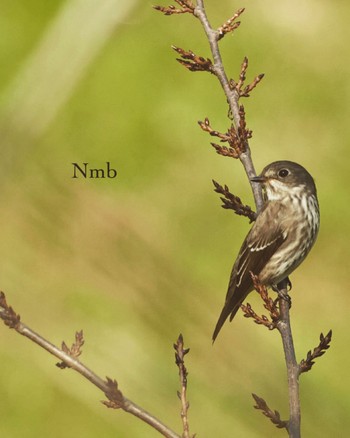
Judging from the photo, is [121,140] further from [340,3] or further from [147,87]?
[340,3]

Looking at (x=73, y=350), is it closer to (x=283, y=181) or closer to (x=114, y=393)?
(x=114, y=393)

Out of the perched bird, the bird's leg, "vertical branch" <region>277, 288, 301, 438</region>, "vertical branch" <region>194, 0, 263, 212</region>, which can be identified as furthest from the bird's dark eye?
"vertical branch" <region>277, 288, 301, 438</region>

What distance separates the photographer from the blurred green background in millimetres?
10578

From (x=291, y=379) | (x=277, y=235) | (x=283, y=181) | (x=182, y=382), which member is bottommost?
(x=182, y=382)

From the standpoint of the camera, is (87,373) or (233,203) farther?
(233,203)

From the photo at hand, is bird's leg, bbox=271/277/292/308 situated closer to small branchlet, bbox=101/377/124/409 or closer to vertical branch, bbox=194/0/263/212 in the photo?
vertical branch, bbox=194/0/263/212

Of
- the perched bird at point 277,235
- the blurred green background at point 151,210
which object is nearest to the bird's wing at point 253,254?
the perched bird at point 277,235

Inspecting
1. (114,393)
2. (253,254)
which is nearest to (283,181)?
(253,254)

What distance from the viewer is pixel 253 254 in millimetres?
6730

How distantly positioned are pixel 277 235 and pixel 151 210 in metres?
5.65

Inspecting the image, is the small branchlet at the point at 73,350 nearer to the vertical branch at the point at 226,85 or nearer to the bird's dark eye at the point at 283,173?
the vertical branch at the point at 226,85

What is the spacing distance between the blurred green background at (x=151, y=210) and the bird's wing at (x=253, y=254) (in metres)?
3.27

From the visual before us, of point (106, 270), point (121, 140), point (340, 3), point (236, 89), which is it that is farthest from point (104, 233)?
point (236, 89)

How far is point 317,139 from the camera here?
42.7ft
